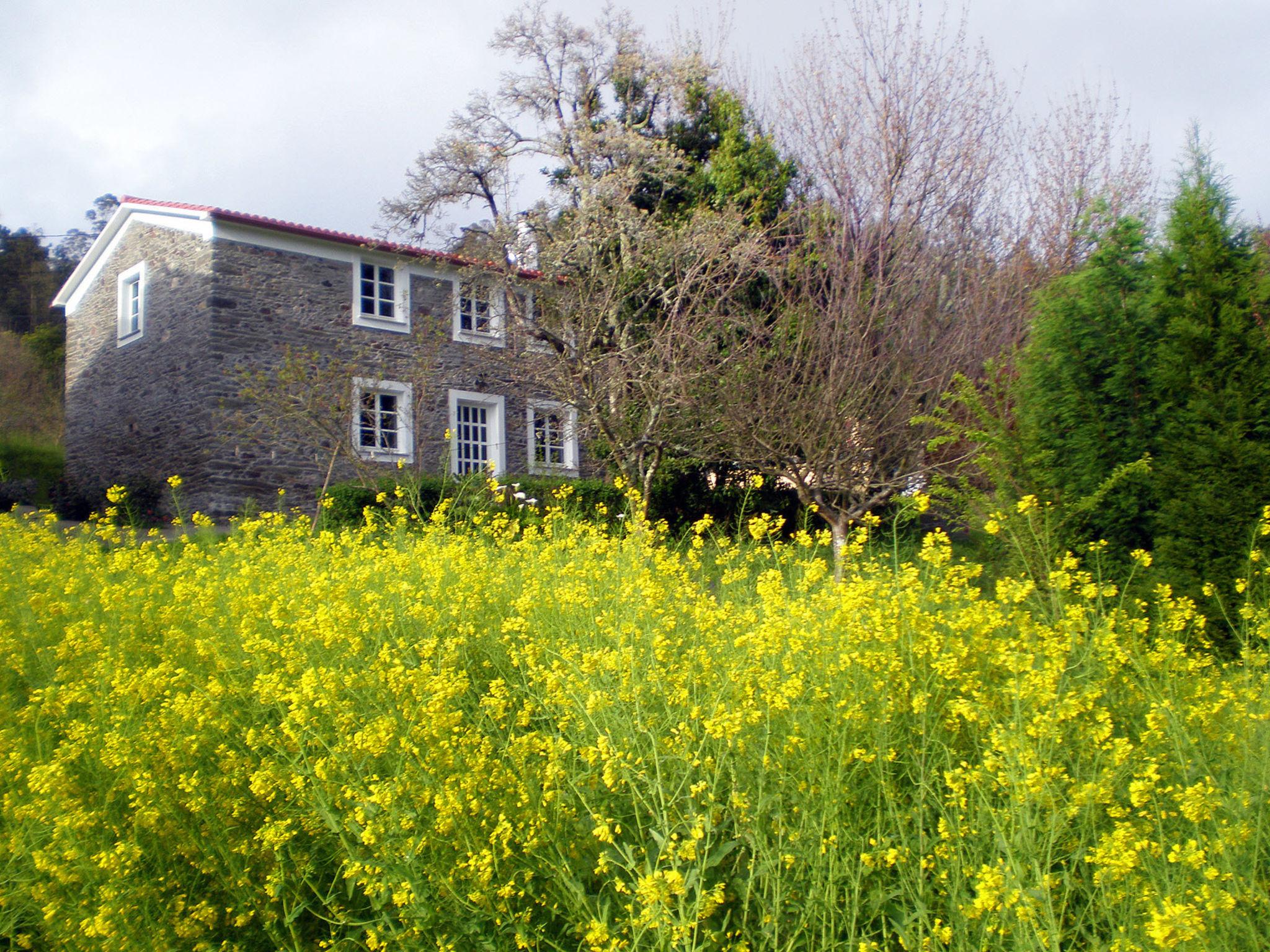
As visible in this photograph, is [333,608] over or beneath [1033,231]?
beneath

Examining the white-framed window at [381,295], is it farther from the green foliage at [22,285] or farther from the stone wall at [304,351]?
the green foliage at [22,285]

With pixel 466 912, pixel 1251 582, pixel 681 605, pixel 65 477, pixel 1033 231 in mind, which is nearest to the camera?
pixel 466 912

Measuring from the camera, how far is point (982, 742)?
279cm

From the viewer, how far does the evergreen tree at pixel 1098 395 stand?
16.8ft

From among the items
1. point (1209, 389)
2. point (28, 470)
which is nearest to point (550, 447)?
point (28, 470)

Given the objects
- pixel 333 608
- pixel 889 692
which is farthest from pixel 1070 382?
pixel 333 608

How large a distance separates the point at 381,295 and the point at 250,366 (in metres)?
2.77

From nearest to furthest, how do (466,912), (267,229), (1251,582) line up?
(466,912) → (1251,582) → (267,229)

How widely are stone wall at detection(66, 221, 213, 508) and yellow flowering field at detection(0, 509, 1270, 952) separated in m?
12.0

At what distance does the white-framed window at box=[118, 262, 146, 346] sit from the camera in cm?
1639

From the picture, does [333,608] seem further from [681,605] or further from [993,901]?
[993,901]

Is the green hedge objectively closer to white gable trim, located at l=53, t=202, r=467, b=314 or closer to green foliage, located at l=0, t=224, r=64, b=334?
white gable trim, located at l=53, t=202, r=467, b=314

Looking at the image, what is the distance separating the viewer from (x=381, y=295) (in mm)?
16328

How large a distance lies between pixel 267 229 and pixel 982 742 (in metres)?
14.9
